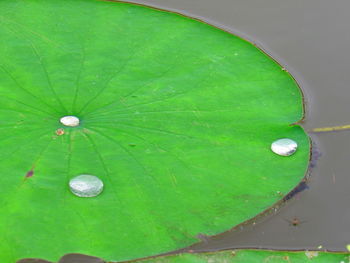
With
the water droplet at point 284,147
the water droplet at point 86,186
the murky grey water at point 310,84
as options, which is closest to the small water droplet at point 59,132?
the water droplet at point 86,186

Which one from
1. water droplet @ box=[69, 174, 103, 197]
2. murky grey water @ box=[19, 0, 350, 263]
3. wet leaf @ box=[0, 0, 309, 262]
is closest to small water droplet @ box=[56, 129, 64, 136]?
wet leaf @ box=[0, 0, 309, 262]

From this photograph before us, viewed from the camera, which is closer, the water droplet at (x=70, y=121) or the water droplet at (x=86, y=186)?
the water droplet at (x=86, y=186)

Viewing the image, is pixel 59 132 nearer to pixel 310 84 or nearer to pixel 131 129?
pixel 131 129

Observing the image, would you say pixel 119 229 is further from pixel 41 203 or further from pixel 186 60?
pixel 186 60

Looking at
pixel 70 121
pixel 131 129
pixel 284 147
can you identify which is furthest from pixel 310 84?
pixel 70 121

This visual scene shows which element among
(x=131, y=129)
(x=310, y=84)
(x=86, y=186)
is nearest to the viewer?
(x=86, y=186)

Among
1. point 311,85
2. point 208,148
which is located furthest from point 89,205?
point 311,85

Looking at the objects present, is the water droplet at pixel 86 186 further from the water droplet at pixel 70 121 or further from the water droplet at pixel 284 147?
the water droplet at pixel 284 147
